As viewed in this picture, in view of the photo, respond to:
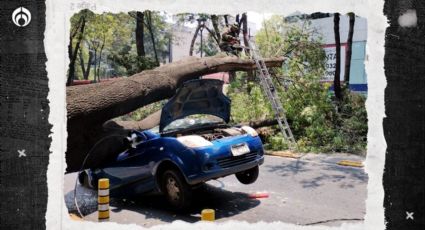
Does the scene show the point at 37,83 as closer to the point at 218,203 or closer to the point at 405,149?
the point at 218,203

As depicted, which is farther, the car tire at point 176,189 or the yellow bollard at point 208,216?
the car tire at point 176,189

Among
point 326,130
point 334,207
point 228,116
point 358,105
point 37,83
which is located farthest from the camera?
point 326,130

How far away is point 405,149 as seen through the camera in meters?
3.39

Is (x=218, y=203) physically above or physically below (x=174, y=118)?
below

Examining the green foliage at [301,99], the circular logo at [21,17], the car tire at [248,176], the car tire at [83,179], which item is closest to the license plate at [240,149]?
the car tire at [248,176]

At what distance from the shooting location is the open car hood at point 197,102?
4.55 metres

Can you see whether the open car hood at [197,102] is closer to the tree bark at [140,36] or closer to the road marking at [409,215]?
the tree bark at [140,36]

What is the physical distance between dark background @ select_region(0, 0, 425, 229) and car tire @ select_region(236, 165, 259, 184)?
1.76 metres

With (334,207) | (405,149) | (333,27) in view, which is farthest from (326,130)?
(405,149)

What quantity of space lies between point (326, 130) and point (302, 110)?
1.92ft

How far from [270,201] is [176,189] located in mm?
1214

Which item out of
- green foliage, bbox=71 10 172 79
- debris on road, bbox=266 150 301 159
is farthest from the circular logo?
debris on road, bbox=266 150 301 159

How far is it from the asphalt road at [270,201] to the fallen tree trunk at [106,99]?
17.1 inches

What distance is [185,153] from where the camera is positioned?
391 centimetres
